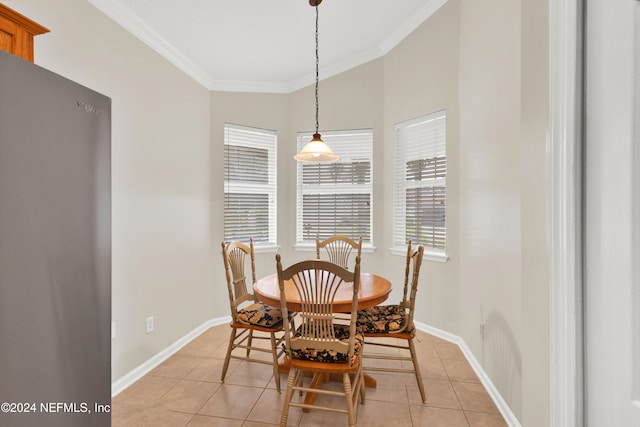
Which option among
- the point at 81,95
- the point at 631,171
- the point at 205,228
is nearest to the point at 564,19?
the point at 631,171

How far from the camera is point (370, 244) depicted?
146 inches

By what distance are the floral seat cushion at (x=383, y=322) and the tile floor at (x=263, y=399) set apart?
463 millimetres

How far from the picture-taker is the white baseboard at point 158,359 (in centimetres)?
224

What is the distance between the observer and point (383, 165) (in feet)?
11.9

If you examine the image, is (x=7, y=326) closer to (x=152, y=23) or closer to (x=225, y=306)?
(x=152, y=23)

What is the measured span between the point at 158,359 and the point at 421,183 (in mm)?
2949

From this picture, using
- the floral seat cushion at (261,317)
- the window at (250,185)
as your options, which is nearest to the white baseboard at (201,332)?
the floral seat cushion at (261,317)

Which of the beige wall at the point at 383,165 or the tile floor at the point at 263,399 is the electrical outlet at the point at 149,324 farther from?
the tile floor at the point at 263,399

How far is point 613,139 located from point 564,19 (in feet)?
1.35

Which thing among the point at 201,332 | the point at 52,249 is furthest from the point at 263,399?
the point at 52,249

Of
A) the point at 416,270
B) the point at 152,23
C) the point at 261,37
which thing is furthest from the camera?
the point at 261,37

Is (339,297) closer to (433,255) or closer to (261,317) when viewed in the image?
(261,317)

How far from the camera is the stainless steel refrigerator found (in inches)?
33.7

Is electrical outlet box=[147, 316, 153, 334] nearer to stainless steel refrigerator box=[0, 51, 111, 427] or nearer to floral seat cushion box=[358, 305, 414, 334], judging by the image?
stainless steel refrigerator box=[0, 51, 111, 427]
